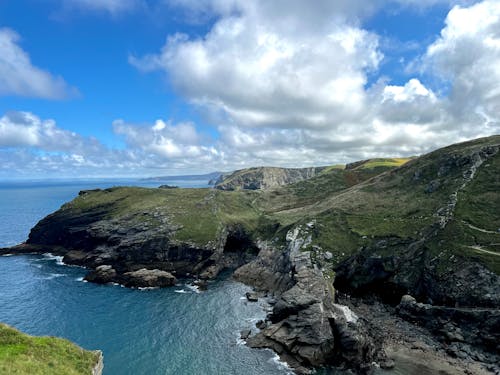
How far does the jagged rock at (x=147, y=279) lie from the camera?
335 ft

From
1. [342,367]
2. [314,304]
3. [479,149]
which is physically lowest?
[342,367]

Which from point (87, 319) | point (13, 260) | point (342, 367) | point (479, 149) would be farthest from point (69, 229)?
point (479, 149)

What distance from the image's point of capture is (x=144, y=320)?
78.6 meters

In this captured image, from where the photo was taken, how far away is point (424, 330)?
74250mm

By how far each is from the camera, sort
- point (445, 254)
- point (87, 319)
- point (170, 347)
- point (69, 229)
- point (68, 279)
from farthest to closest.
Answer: point (69, 229), point (68, 279), point (445, 254), point (87, 319), point (170, 347)

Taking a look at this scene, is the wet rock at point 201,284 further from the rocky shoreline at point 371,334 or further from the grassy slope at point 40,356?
the grassy slope at point 40,356

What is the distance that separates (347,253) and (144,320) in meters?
59.9

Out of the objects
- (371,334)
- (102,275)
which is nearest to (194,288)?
(102,275)

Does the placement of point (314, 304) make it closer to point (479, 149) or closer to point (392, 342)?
point (392, 342)

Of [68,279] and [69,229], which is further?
[69,229]

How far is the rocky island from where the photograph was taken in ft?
220

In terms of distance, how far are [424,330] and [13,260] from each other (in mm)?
139887

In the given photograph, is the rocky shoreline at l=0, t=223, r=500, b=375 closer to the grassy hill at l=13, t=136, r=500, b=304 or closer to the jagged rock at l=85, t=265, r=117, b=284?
the grassy hill at l=13, t=136, r=500, b=304

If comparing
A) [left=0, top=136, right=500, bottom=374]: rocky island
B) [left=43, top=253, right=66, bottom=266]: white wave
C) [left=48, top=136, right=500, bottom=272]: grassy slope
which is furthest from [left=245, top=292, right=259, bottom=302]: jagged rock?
[left=43, top=253, right=66, bottom=266]: white wave
